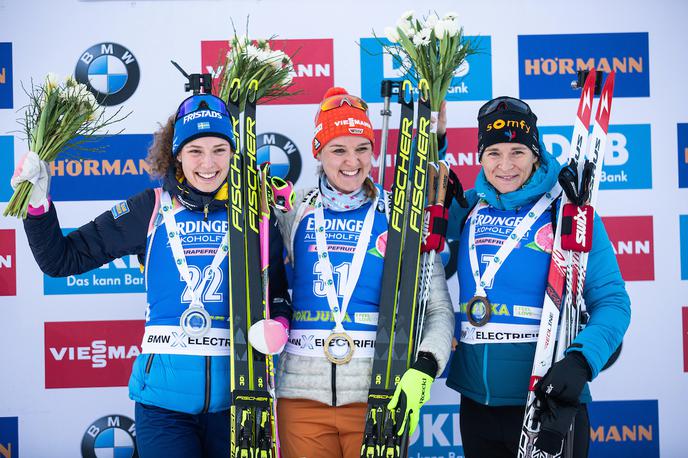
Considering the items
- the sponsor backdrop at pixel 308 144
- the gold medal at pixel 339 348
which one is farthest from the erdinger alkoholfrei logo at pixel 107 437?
the gold medal at pixel 339 348

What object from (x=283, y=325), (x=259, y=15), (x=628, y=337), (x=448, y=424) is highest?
(x=259, y=15)

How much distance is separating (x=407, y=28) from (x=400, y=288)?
45.7 inches

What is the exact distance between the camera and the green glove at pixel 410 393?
2.51 metres

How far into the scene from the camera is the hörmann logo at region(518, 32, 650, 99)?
382 centimetres

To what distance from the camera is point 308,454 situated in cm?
262

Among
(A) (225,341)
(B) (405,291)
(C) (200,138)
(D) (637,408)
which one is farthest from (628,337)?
(C) (200,138)

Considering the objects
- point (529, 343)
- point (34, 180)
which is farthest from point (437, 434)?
point (34, 180)

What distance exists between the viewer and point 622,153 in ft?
12.6

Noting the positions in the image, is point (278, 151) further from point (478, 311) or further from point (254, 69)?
point (478, 311)

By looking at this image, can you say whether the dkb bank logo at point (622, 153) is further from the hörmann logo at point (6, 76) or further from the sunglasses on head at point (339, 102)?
the hörmann logo at point (6, 76)

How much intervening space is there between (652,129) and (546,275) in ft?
5.58

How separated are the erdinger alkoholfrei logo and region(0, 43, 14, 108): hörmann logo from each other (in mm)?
1839

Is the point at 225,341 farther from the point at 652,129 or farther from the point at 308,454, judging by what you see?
the point at 652,129

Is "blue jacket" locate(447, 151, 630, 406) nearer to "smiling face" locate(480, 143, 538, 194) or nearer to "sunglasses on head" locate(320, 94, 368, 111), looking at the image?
"smiling face" locate(480, 143, 538, 194)
